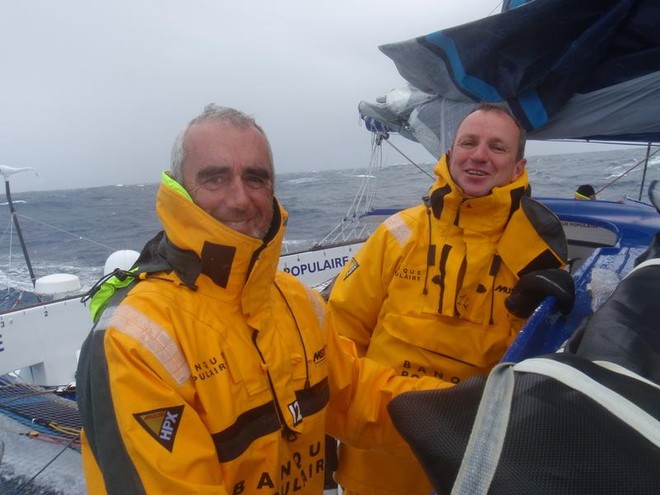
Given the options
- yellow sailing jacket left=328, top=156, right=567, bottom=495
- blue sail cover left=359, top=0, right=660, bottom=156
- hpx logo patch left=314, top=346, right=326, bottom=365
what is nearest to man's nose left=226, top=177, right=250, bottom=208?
hpx logo patch left=314, top=346, right=326, bottom=365

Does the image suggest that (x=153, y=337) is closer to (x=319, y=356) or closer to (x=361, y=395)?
(x=319, y=356)

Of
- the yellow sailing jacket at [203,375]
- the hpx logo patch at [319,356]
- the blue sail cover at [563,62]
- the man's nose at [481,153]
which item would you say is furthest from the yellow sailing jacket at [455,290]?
the blue sail cover at [563,62]

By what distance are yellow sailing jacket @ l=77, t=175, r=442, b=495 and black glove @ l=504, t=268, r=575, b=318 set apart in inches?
33.3

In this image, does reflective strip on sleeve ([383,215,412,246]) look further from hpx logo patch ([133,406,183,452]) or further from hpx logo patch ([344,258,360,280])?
hpx logo patch ([133,406,183,452])

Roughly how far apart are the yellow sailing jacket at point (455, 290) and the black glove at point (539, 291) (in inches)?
3.7

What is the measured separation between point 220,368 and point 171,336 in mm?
158

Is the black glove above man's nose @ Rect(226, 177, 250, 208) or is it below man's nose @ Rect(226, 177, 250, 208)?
below

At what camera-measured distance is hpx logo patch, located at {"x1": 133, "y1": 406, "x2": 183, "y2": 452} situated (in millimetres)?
1036

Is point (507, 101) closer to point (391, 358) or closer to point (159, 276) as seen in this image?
point (391, 358)

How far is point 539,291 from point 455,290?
0.33 meters

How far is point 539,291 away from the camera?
6.02 feet

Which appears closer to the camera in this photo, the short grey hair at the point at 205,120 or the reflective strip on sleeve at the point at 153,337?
the reflective strip on sleeve at the point at 153,337

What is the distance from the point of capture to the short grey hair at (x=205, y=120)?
4.47 ft

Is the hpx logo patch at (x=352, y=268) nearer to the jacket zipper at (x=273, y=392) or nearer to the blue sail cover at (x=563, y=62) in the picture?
the jacket zipper at (x=273, y=392)
